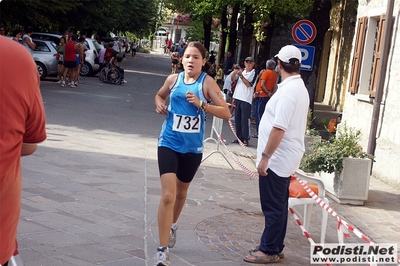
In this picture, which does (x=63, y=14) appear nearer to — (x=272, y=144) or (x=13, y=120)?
(x=272, y=144)

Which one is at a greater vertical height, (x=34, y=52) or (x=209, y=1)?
(x=209, y=1)

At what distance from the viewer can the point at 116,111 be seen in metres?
17.5

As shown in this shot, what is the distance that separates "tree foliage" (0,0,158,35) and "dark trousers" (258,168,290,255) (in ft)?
57.8

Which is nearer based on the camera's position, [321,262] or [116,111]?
[321,262]

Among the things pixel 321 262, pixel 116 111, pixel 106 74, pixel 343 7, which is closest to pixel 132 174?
pixel 321 262

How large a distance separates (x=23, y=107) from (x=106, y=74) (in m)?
24.0

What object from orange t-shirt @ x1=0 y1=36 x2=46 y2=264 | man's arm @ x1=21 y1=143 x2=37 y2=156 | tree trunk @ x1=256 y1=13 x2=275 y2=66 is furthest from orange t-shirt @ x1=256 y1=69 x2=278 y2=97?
orange t-shirt @ x1=0 y1=36 x2=46 y2=264

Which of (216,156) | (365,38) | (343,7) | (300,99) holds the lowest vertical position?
(216,156)

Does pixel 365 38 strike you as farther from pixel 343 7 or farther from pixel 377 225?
pixel 343 7

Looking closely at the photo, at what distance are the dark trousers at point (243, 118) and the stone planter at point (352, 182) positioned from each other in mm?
5178

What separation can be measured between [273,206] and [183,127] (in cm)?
104

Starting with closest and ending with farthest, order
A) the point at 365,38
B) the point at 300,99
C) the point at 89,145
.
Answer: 1. the point at 300,99
2. the point at 89,145
3. the point at 365,38

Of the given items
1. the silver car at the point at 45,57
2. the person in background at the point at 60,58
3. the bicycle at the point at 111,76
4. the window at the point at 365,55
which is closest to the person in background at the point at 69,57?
the person in background at the point at 60,58

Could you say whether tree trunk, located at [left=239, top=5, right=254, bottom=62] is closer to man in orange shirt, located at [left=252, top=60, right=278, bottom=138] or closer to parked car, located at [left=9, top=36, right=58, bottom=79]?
parked car, located at [left=9, top=36, right=58, bottom=79]
